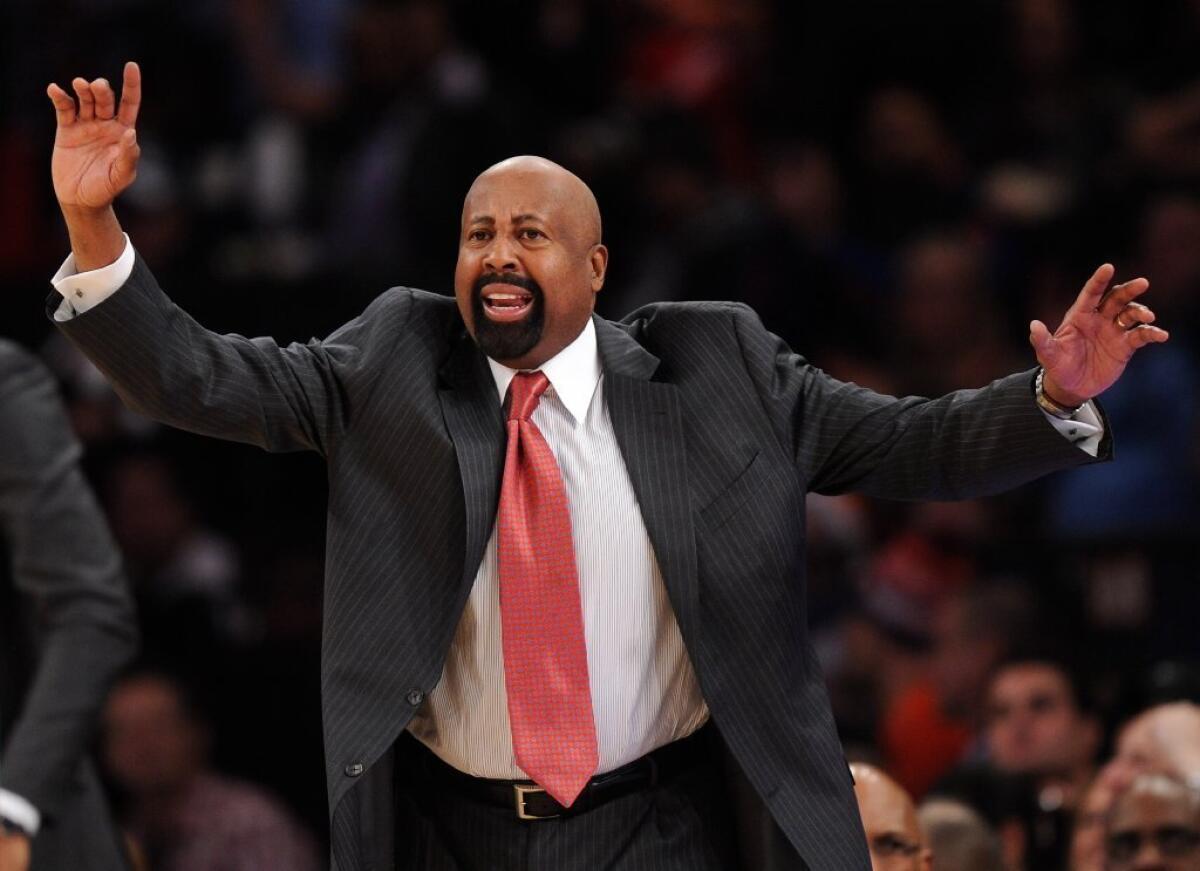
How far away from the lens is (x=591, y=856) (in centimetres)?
365

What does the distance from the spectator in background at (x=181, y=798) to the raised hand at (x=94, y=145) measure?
131 inches

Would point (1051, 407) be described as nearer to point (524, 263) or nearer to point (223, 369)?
point (524, 263)

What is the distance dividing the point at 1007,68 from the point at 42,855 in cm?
542

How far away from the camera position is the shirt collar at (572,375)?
3.81 m

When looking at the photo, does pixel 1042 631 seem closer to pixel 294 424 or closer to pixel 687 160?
pixel 687 160

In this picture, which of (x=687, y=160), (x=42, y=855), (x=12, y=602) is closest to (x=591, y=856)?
(x=42, y=855)

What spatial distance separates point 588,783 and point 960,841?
192 cm

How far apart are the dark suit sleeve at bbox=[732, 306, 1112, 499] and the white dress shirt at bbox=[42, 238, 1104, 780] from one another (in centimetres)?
6

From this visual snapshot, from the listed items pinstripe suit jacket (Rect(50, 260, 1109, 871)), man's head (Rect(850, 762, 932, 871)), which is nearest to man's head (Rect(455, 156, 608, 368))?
pinstripe suit jacket (Rect(50, 260, 1109, 871))

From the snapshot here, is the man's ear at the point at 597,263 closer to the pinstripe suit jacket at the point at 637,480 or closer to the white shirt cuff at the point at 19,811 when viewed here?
the pinstripe suit jacket at the point at 637,480

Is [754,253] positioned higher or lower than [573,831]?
higher

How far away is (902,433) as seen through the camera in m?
3.78

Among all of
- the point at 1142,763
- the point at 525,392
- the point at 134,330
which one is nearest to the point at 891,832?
the point at 1142,763

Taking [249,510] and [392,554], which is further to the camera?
[249,510]
